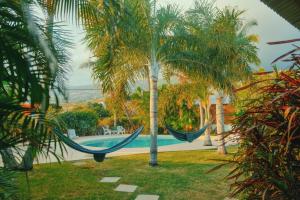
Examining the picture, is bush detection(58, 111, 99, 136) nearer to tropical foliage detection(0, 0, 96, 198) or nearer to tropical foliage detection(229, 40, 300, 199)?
tropical foliage detection(0, 0, 96, 198)

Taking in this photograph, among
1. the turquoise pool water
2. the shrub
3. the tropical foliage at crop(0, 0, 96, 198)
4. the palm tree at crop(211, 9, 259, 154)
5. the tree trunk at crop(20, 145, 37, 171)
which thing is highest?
the palm tree at crop(211, 9, 259, 154)

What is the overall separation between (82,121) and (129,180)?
39.2ft

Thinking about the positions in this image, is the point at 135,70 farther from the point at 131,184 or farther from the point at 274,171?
the point at 274,171

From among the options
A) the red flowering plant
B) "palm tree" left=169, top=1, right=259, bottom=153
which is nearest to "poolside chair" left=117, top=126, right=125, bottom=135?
"palm tree" left=169, top=1, right=259, bottom=153

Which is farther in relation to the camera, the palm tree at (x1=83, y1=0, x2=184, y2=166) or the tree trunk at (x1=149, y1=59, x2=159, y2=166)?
the tree trunk at (x1=149, y1=59, x2=159, y2=166)

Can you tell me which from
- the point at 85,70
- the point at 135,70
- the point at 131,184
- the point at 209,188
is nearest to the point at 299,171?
the point at 209,188

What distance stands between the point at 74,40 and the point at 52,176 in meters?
3.99

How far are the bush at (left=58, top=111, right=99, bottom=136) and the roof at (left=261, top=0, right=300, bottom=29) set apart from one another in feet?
52.3

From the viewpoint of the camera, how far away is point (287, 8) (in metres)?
2.18

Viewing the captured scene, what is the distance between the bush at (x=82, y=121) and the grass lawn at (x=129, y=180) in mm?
9288

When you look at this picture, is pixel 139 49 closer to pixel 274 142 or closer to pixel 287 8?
pixel 287 8

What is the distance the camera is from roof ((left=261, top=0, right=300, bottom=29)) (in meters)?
2.06

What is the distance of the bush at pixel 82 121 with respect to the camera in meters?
17.3

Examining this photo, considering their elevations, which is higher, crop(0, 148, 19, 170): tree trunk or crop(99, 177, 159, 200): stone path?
crop(0, 148, 19, 170): tree trunk
